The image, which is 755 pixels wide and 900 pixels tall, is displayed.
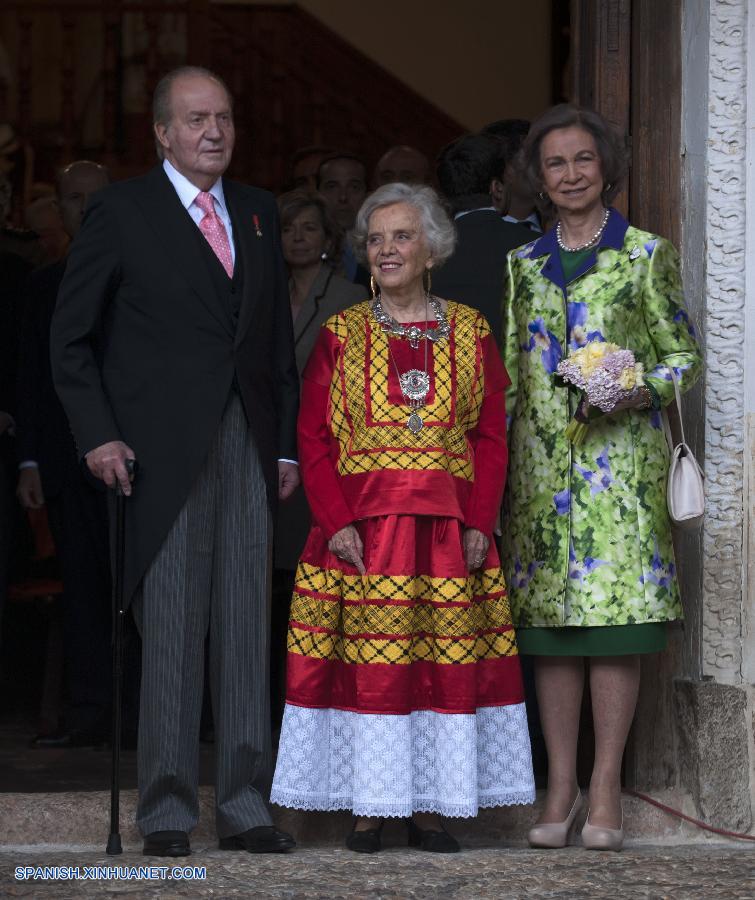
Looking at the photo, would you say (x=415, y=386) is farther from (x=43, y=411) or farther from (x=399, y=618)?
(x=43, y=411)

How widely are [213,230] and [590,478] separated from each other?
4.15 ft

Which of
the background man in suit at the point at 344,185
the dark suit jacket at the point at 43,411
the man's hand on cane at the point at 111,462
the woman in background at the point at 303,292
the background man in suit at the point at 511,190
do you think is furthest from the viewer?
the background man in suit at the point at 344,185

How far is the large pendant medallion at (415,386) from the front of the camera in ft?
16.3

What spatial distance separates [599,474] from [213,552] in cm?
110

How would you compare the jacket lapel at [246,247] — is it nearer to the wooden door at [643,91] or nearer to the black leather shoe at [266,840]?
the wooden door at [643,91]

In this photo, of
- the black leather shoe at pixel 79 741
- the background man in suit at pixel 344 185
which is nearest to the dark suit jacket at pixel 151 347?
the black leather shoe at pixel 79 741

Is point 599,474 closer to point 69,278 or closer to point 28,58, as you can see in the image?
point 69,278

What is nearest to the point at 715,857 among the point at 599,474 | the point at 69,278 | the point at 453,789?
the point at 453,789

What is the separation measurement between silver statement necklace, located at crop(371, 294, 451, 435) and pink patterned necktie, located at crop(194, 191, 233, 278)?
1.42 ft

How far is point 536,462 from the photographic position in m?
5.11

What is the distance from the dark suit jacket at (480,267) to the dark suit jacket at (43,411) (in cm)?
159

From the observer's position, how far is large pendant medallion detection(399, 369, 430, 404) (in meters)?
4.95

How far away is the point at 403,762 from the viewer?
4.82m

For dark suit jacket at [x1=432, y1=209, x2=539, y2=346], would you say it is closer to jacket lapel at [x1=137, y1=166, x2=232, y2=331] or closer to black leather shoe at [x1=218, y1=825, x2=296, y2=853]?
jacket lapel at [x1=137, y1=166, x2=232, y2=331]
